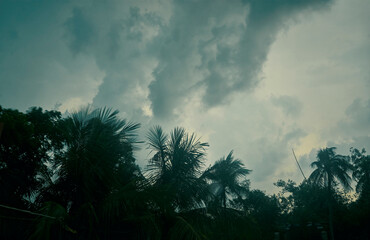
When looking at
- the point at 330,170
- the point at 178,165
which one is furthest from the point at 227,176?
the point at 330,170

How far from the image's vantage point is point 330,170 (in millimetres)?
29844

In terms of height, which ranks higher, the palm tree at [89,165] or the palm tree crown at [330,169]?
the palm tree crown at [330,169]

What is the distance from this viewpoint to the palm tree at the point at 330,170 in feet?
94.5

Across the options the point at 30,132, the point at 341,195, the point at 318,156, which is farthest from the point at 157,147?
the point at 341,195

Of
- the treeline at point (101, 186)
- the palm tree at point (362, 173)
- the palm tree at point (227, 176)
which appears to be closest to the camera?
the treeline at point (101, 186)

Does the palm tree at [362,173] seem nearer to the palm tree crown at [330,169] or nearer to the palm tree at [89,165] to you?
the palm tree crown at [330,169]

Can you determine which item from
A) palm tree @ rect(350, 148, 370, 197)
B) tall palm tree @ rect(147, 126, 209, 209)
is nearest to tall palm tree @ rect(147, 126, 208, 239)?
tall palm tree @ rect(147, 126, 209, 209)

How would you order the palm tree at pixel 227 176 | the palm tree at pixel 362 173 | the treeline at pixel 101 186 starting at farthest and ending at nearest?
the palm tree at pixel 362 173, the palm tree at pixel 227 176, the treeline at pixel 101 186

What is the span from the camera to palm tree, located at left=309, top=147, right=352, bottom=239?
28798 millimetres

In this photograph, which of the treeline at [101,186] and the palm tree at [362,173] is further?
the palm tree at [362,173]

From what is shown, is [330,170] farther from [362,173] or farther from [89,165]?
[89,165]

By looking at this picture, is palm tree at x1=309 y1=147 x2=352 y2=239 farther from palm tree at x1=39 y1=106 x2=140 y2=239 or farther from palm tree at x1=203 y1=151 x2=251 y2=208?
palm tree at x1=39 y1=106 x2=140 y2=239

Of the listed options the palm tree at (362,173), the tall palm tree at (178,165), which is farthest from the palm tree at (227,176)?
the palm tree at (362,173)

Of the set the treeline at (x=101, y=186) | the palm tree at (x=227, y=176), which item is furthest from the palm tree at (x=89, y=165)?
the palm tree at (x=227, y=176)
